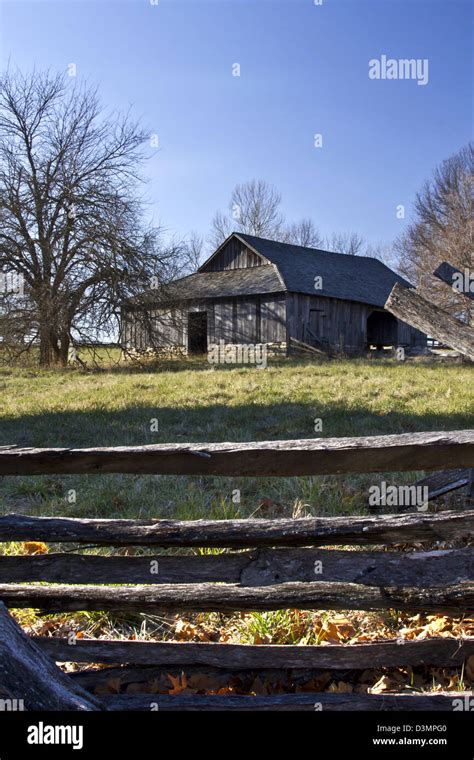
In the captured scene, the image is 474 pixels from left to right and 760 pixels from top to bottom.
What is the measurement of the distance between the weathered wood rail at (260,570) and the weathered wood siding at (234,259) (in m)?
24.7

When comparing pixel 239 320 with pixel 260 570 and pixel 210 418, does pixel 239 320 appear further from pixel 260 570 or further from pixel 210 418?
pixel 260 570

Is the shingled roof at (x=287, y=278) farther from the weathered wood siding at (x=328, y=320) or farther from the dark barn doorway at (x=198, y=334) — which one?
the dark barn doorway at (x=198, y=334)

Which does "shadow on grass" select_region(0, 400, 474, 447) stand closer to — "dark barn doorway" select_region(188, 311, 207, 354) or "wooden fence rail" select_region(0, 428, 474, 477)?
"wooden fence rail" select_region(0, 428, 474, 477)

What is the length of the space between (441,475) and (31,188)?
1888 centimetres

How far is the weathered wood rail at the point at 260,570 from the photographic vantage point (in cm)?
276

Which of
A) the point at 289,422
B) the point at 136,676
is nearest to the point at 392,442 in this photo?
the point at 136,676

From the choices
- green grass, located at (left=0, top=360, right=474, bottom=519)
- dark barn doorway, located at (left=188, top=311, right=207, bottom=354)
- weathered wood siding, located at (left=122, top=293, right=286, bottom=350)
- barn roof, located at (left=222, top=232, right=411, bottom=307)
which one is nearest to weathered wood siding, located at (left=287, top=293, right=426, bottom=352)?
barn roof, located at (left=222, top=232, right=411, bottom=307)

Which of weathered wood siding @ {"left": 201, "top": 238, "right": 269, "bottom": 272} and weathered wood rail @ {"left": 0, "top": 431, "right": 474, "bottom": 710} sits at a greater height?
weathered wood siding @ {"left": 201, "top": 238, "right": 269, "bottom": 272}

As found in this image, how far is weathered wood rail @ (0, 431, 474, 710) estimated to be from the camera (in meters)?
2.76

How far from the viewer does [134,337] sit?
20.6 metres

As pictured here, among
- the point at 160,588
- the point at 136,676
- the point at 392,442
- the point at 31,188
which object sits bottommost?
the point at 136,676

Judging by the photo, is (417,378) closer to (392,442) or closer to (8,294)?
Result: (392,442)

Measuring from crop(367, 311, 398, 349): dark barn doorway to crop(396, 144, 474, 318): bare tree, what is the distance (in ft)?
17.2

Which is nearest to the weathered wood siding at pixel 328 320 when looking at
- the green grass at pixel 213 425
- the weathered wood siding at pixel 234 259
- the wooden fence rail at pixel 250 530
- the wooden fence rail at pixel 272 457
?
the weathered wood siding at pixel 234 259
